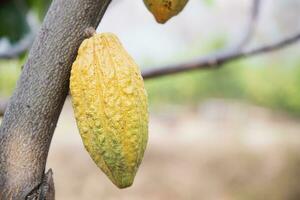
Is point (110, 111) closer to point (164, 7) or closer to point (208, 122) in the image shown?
point (164, 7)

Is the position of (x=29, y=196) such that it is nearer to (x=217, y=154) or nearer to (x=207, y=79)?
(x=217, y=154)

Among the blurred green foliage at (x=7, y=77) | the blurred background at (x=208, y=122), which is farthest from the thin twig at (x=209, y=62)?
the blurred green foliage at (x=7, y=77)

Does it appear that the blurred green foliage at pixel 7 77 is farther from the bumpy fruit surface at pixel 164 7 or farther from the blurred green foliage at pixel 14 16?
the bumpy fruit surface at pixel 164 7

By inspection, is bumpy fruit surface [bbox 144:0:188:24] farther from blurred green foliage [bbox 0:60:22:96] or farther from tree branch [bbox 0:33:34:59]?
blurred green foliage [bbox 0:60:22:96]

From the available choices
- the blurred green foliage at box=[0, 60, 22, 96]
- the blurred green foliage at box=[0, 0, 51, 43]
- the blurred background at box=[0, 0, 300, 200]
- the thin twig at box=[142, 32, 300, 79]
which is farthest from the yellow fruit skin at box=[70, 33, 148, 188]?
the blurred green foliage at box=[0, 60, 22, 96]

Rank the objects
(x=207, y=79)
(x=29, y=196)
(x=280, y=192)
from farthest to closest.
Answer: (x=207, y=79), (x=280, y=192), (x=29, y=196)

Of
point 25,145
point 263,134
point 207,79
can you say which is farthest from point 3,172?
point 207,79

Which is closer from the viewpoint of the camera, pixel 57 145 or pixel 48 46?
pixel 48 46
